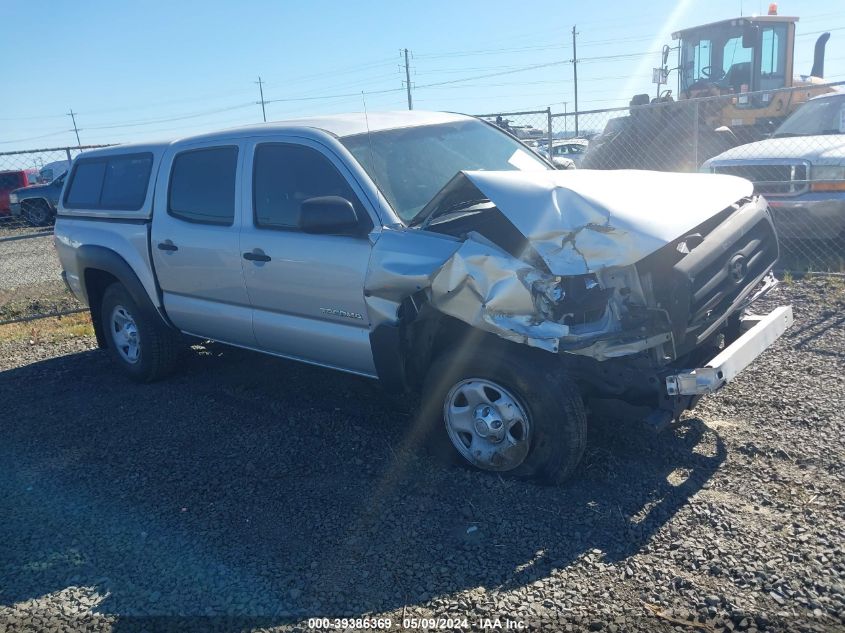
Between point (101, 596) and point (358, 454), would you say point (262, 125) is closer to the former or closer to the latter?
point (358, 454)

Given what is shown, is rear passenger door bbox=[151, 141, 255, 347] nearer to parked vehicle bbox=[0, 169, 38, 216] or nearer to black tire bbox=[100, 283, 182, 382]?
black tire bbox=[100, 283, 182, 382]

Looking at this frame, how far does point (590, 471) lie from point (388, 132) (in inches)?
101

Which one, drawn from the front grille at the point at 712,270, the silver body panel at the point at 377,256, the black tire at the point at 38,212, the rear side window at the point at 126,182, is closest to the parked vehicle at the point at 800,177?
the silver body panel at the point at 377,256

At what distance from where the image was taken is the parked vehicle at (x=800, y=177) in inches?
314

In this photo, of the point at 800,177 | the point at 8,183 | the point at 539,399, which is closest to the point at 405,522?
the point at 539,399

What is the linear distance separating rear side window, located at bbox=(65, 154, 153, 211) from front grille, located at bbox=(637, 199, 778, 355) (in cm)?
425

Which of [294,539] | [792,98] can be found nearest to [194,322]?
[294,539]

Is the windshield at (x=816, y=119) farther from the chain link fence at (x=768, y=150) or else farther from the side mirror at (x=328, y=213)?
the side mirror at (x=328, y=213)

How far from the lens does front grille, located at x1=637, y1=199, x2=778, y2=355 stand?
369 cm

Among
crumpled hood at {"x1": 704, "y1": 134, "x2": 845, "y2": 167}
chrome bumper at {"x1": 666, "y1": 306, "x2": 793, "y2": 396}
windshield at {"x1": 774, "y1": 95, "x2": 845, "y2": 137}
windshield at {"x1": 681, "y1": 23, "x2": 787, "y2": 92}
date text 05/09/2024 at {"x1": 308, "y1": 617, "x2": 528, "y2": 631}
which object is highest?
windshield at {"x1": 681, "y1": 23, "x2": 787, "y2": 92}

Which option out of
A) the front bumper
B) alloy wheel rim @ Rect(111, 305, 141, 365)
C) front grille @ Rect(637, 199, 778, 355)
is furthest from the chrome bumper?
alloy wheel rim @ Rect(111, 305, 141, 365)

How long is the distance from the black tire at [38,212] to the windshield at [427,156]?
63.3ft

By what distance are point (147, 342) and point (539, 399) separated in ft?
12.6

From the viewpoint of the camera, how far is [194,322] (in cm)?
592
